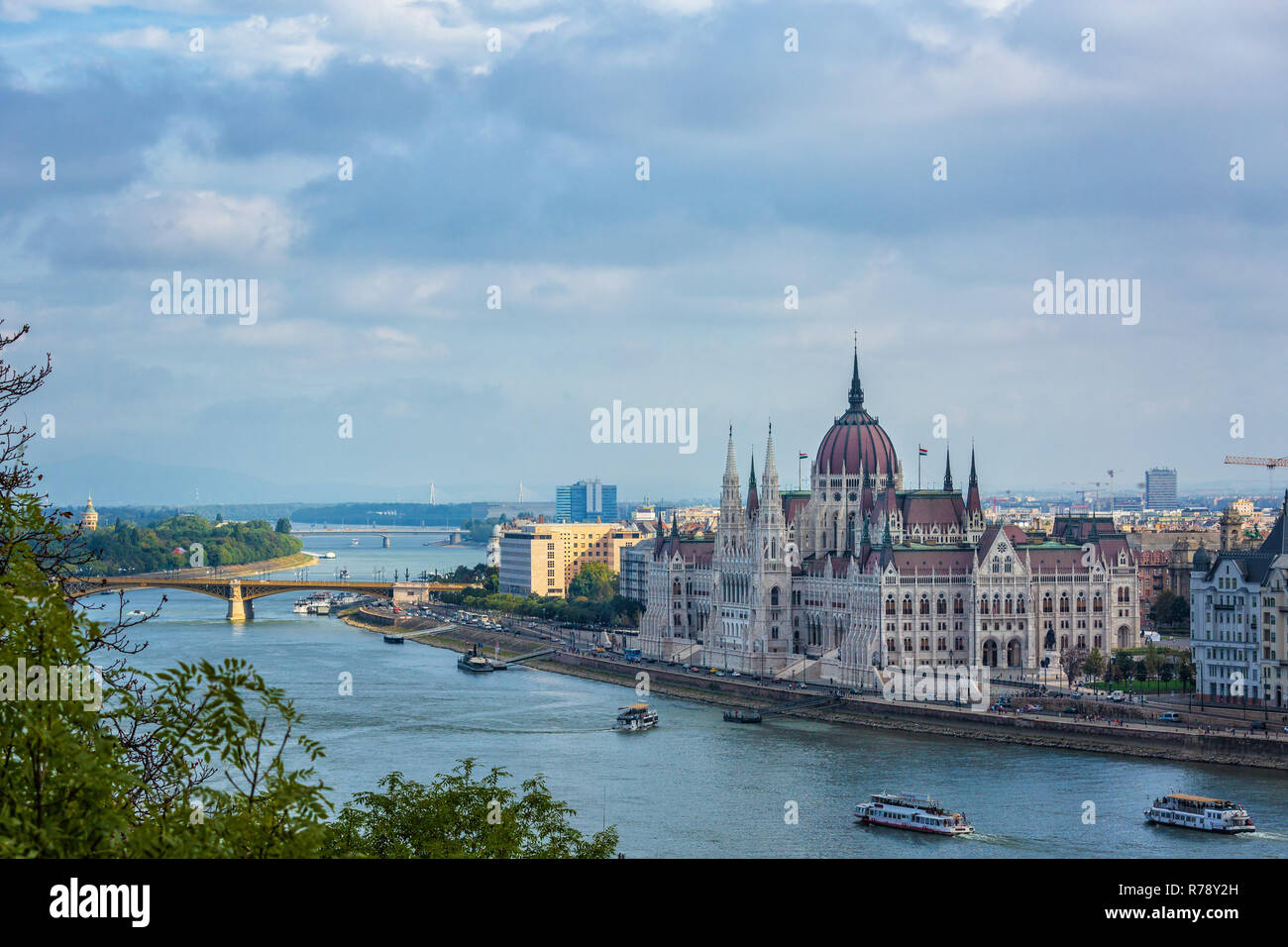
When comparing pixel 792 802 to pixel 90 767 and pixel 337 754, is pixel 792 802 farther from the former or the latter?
pixel 90 767

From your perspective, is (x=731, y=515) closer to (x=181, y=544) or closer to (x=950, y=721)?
(x=950, y=721)

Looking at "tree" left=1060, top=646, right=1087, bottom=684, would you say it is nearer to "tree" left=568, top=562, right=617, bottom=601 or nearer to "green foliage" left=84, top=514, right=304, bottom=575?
"tree" left=568, top=562, right=617, bottom=601

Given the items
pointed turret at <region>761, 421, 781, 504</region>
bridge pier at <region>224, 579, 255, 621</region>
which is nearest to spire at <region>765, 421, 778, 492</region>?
pointed turret at <region>761, 421, 781, 504</region>

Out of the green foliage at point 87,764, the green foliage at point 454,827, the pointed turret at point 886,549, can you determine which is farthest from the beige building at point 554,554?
the green foliage at point 87,764

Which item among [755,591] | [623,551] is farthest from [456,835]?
[623,551]

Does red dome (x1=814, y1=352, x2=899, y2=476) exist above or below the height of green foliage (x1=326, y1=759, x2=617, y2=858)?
above
